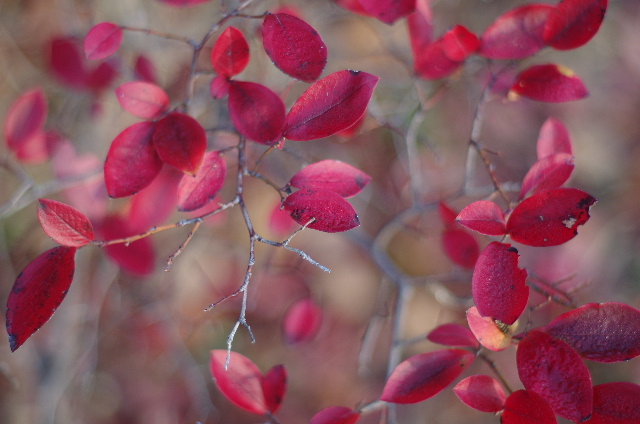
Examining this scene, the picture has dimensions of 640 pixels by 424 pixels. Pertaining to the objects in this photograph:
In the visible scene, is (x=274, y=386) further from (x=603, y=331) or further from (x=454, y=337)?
(x=603, y=331)

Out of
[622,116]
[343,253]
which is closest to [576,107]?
[622,116]

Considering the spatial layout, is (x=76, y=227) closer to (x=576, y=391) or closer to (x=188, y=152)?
(x=188, y=152)

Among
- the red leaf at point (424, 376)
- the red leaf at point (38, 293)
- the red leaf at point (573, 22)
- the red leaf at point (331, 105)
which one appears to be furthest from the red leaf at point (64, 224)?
the red leaf at point (573, 22)

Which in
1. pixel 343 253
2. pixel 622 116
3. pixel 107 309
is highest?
pixel 622 116

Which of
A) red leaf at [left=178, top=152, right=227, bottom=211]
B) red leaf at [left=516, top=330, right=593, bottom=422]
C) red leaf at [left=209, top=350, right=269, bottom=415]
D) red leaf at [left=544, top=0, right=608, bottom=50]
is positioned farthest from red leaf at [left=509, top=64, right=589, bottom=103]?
red leaf at [left=209, top=350, right=269, bottom=415]

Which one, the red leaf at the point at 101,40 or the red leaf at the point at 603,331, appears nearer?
the red leaf at the point at 603,331

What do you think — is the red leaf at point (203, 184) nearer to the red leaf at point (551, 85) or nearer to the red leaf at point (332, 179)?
the red leaf at point (332, 179)
